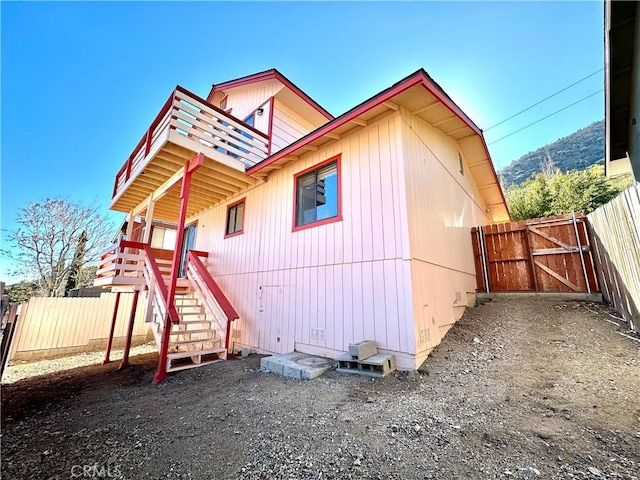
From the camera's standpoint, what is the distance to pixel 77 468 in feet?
7.11

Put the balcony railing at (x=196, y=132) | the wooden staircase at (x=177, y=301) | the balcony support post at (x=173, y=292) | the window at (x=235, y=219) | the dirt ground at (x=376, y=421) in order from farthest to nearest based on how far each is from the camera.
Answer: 1. the window at (x=235, y=219)
2. the balcony railing at (x=196, y=132)
3. the wooden staircase at (x=177, y=301)
4. the balcony support post at (x=173, y=292)
5. the dirt ground at (x=376, y=421)

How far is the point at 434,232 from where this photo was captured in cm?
538

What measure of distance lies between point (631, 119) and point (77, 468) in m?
12.5

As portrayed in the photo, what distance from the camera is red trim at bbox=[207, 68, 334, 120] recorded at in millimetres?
8328

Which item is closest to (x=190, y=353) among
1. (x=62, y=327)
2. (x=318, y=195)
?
(x=318, y=195)

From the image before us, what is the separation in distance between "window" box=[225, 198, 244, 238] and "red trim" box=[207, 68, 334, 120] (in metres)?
4.16

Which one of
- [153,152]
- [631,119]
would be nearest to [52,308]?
[153,152]

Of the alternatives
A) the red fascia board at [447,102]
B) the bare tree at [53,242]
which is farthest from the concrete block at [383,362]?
the bare tree at [53,242]

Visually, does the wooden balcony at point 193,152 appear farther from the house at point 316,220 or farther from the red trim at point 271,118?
the red trim at point 271,118

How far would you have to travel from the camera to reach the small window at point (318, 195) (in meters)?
5.46

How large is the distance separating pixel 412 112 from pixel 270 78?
5.47 metres

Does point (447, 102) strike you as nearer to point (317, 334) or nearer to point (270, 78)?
point (317, 334)

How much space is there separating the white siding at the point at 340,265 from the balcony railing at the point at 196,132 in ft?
3.87

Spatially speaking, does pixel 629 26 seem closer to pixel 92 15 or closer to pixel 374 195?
pixel 374 195
